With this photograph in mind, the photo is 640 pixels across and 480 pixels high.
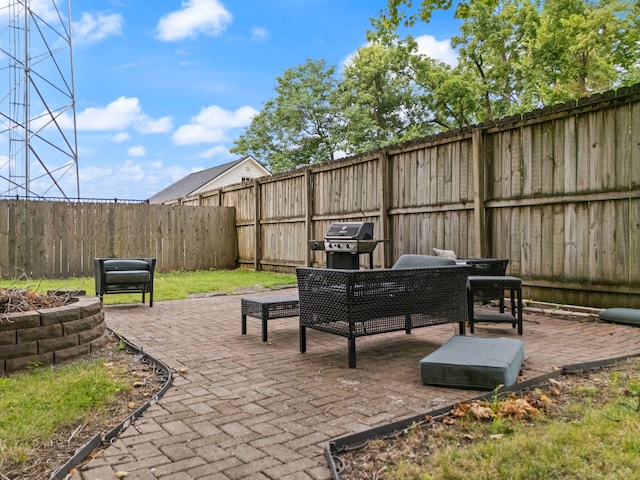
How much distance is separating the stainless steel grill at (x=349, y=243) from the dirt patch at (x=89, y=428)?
12.2ft

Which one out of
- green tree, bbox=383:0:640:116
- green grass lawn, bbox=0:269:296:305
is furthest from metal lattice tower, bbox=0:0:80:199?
green tree, bbox=383:0:640:116

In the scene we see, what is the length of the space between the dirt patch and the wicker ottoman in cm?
171

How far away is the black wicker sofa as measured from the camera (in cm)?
334

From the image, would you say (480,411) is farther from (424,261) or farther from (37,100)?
(37,100)

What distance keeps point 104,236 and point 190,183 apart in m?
14.3

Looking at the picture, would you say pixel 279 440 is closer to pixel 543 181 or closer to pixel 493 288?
pixel 493 288

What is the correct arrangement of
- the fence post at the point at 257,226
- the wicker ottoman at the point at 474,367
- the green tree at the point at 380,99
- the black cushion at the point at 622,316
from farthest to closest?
the green tree at the point at 380,99
the fence post at the point at 257,226
the black cushion at the point at 622,316
the wicker ottoman at the point at 474,367

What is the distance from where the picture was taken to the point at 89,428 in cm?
228

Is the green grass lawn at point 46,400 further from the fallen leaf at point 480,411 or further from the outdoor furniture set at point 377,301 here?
the fallen leaf at point 480,411

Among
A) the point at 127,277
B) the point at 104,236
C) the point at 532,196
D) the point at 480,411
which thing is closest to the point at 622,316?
the point at 532,196

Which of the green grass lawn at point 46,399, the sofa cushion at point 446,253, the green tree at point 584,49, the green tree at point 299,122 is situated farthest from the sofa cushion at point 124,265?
the green tree at point 299,122

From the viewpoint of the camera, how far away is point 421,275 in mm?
3680

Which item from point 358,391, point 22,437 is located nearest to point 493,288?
point 358,391

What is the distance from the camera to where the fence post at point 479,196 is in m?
5.97
